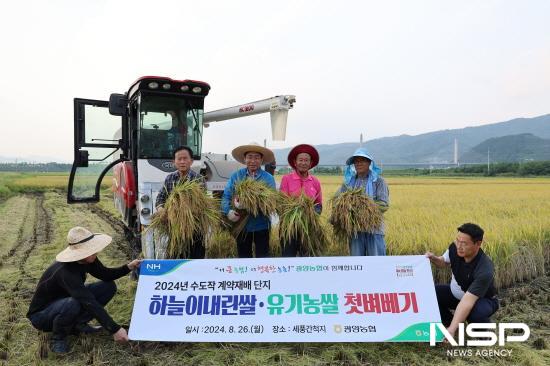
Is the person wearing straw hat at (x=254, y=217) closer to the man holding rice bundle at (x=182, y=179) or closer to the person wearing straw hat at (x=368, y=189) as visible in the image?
the man holding rice bundle at (x=182, y=179)

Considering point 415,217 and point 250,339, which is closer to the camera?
point 250,339

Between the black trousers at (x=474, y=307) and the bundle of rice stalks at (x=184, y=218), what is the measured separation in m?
2.25

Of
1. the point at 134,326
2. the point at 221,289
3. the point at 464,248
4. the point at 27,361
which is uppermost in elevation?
the point at 464,248

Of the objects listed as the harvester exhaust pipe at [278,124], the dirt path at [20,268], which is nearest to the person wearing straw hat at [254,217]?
the dirt path at [20,268]

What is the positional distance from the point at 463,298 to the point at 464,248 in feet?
1.36

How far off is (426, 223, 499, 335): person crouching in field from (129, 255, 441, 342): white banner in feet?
0.87

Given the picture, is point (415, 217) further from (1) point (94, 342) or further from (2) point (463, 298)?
(1) point (94, 342)

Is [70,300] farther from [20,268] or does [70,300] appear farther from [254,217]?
[20,268]

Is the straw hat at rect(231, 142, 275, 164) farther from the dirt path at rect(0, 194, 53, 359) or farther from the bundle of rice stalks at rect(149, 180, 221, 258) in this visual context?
the dirt path at rect(0, 194, 53, 359)

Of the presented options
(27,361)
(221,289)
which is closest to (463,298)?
(221,289)

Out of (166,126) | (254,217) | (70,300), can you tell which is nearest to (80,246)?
(70,300)

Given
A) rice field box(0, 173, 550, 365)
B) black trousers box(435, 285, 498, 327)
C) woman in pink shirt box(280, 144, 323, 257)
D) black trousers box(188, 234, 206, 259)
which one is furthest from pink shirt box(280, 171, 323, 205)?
black trousers box(435, 285, 498, 327)

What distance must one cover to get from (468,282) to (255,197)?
6.67ft

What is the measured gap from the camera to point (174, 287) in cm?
350
